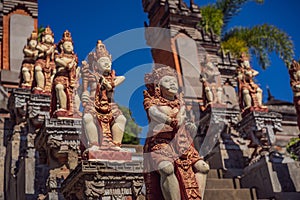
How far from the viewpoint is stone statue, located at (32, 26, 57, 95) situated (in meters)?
8.88

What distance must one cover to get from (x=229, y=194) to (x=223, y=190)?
14cm

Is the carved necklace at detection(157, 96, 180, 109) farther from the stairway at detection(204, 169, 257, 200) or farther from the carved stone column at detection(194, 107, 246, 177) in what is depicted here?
the carved stone column at detection(194, 107, 246, 177)

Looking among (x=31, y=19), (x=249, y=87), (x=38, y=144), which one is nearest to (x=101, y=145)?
(x=38, y=144)

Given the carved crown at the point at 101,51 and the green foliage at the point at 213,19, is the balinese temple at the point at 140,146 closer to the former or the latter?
the carved crown at the point at 101,51

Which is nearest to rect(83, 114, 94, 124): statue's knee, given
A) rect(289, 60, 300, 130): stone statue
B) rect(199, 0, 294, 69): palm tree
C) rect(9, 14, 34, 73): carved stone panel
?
rect(289, 60, 300, 130): stone statue

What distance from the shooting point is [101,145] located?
5.44m

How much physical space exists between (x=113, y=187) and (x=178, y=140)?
1.04m

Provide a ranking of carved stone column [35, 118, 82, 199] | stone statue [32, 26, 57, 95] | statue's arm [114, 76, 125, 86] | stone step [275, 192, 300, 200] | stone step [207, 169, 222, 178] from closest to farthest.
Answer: statue's arm [114, 76, 125, 86] < carved stone column [35, 118, 82, 199] < stone step [275, 192, 300, 200] < stone statue [32, 26, 57, 95] < stone step [207, 169, 222, 178]

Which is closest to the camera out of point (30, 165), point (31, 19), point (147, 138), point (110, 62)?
point (147, 138)

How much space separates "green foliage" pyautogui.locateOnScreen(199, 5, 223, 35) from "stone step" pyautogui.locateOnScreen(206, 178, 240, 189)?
13149mm

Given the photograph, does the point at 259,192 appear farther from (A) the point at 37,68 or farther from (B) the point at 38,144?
(A) the point at 37,68

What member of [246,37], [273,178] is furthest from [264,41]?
[273,178]

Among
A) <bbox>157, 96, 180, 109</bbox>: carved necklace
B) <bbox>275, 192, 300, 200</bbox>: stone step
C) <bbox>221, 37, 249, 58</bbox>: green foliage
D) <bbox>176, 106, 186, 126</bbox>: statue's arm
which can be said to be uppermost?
<bbox>221, 37, 249, 58</bbox>: green foliage

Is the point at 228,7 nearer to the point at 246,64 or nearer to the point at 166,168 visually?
the point at 246,64
